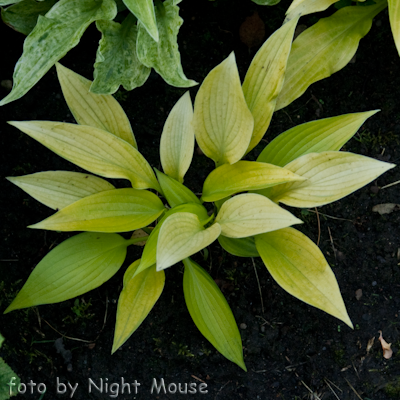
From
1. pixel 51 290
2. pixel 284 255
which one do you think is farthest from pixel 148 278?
pixel 284 255

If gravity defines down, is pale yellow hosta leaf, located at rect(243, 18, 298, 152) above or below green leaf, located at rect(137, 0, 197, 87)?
below

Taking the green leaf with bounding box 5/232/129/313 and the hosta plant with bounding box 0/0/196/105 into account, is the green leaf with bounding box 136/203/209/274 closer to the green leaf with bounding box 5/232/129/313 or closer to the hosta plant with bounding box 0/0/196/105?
the green leaf with bounding box 5/232/129/313

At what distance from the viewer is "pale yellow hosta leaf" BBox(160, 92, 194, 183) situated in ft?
3.80

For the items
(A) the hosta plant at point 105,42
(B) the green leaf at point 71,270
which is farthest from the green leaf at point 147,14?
(B) the green leaf at point 71,270

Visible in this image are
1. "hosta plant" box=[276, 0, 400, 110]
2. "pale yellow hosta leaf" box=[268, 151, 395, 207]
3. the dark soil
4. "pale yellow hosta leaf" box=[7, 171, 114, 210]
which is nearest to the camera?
"pale yellow hosta leaf" box=[268, 151, 395, 207]

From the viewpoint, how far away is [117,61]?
3.94 ft

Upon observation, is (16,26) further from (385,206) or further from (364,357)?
(364,357)

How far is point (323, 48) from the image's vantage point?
1267mm

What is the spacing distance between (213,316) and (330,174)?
57cm

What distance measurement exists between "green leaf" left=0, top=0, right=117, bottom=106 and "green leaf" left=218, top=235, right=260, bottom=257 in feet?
2.36

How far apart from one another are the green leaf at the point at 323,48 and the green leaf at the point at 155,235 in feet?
1.36

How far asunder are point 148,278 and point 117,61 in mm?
673

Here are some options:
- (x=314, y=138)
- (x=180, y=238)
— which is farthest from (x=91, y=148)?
(x=314, y=138)

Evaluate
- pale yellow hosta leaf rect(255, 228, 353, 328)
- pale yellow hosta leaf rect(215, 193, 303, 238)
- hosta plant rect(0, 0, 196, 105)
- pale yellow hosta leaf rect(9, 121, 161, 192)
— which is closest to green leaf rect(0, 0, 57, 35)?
hosta plant rect(0, 0, 196, 105)
